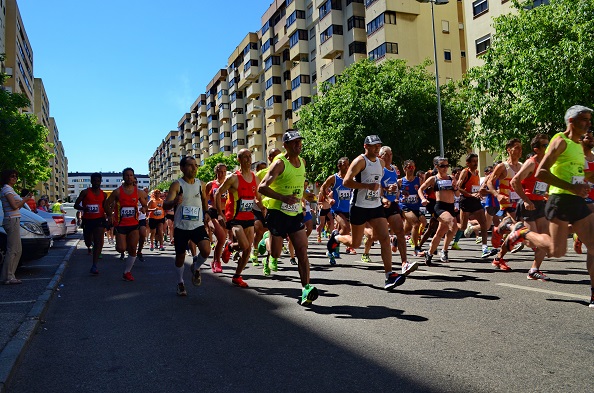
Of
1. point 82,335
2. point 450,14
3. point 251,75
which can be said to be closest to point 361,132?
point 450,14

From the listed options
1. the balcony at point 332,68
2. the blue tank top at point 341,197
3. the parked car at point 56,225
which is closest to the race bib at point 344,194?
the blue tank top at point 341,197

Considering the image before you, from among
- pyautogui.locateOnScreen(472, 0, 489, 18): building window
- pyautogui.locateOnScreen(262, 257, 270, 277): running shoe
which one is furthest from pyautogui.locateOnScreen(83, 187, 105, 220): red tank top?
pyautogui.locateOnScreen(472, 0, 489, 18): building window

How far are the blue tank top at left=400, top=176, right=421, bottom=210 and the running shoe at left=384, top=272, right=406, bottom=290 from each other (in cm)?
459

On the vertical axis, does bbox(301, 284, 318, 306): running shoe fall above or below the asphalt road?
above

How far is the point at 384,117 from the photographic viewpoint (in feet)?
115

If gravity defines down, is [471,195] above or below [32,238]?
above

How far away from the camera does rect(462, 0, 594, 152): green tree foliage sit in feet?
70.3

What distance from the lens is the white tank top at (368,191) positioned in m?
7.38

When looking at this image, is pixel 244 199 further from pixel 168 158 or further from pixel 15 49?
pixel 168 158

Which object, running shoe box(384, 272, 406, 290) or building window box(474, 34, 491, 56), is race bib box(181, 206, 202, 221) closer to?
running shoe box(384, 272, 406, 290)

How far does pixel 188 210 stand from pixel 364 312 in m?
2.96

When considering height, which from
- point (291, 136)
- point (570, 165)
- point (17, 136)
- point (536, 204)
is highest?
point (17, 136)

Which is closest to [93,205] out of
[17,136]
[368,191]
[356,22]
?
[368,191]

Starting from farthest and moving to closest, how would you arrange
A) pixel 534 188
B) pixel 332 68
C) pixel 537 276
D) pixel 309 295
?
1. pixel 332 68
2. pixel 537 276
3. pixel 534 188
4. pixel 309 295
